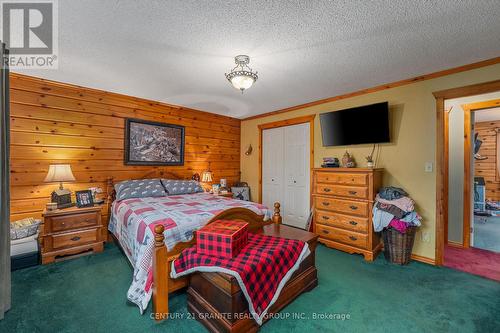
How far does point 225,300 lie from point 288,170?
3.25 metres

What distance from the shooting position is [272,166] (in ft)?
15.9

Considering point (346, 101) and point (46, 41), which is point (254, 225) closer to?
point (346, 101)

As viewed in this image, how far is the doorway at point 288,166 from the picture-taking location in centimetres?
422

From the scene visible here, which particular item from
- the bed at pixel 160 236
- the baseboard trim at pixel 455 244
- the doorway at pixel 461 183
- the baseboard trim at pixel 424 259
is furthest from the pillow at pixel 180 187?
the baseboard trim at pixel 455 244

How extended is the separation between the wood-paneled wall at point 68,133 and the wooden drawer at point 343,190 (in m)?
2.65

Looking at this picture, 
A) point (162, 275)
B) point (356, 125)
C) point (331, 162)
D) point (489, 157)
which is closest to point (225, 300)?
point (162, 275)

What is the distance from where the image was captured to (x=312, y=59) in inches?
96.2

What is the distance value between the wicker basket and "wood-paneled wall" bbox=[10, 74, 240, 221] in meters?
3.61

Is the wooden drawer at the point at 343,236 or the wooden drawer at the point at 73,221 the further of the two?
the wooden drawer at the point at 343,236

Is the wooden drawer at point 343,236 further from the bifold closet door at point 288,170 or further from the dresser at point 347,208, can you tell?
the bifold closet door at point 288,170

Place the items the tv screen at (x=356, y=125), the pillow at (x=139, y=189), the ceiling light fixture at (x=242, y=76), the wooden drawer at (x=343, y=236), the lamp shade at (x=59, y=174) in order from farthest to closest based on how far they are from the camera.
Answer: the pillow at (x=139, y=189) < the tv screen at (x=356, y=125) < the wooden drawer at (x=343, y=236) < the lamp shade at (x=59, y=174) < the ceiling light fixture at (x=242, y=76)

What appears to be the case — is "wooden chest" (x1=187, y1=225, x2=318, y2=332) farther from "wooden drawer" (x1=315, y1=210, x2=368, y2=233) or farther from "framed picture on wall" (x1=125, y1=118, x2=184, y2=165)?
"framed picture on wall" (x1=125, y1=118, x2=184, y2=165)

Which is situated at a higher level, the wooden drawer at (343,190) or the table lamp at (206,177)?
the table lamp at (206,177)

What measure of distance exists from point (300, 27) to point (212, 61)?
106 cm
